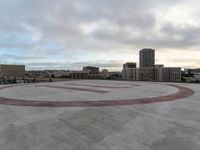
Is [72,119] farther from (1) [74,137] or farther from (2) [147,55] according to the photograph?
(2) [147,55]

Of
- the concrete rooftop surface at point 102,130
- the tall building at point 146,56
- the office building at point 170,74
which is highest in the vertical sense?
the tall building at point 146,56

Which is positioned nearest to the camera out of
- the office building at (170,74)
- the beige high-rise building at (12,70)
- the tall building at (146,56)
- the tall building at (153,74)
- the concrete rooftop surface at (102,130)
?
the concrete rooftop surface at (102,130)

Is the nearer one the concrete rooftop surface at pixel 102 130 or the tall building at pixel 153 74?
the concrete rooftop surface at pixel 102 130

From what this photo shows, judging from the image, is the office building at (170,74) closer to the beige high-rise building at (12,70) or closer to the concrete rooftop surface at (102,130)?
the concrete rooftop surface at (102,130)

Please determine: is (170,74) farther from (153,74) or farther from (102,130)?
(102,130)

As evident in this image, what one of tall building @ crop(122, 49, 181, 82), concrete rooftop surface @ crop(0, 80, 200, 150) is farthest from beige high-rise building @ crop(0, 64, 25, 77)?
concrete rooftop surface @ crop(0, 80, 200, 150)

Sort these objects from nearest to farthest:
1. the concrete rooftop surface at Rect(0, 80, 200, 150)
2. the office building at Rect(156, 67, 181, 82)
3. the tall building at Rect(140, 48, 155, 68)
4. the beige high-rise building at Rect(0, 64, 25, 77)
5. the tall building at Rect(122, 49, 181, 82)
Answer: the concrete rooftop surface at Rect(0, 80, 200, 150) → the office building at Rect(156, 67, 181, 82) → the tall building at Rect(122, 49, 181, 82) → the beige high-rise building at Rect(0, 64, 25, 77) → the tall building at Rect(140, 48, 155, 68)

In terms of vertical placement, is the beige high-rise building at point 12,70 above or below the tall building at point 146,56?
below

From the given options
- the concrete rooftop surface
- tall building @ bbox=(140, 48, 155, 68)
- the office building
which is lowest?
the concrete rooftop surface

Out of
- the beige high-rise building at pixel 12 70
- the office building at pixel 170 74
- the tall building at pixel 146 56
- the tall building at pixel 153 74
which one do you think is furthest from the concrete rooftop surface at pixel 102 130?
the tall building at pixel 146 56

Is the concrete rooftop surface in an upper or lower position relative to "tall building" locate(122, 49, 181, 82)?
lower

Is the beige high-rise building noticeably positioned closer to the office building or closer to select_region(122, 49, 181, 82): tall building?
select_region(122, 49, 181, 82): tall building

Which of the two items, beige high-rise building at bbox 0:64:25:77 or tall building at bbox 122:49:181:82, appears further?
beige high-rise building at bbox 0:64:25:77

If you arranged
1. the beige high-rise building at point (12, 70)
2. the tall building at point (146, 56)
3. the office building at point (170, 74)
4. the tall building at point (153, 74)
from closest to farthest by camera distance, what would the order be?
the office building at point (170, 74)
the tall building at point (153, 74)
the beige high-rise building at point (12, 70)
the tall building at point (146, 56)
